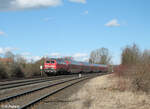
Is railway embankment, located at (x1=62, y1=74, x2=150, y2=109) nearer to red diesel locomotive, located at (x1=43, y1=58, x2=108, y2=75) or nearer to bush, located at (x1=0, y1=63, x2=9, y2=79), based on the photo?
bush, located at (x1=0, y1=63, x2=9, y2=79)

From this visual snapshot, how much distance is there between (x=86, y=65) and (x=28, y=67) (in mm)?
18820

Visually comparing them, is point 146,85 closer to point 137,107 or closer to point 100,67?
point 137,107

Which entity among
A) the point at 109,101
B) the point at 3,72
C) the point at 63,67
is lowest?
the point at 109,101

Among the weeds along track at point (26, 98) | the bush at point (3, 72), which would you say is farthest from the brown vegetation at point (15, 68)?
the weeds along track at point (26, 98)

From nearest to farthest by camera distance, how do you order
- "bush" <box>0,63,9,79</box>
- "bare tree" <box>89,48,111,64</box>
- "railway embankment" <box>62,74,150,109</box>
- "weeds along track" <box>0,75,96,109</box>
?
"railway embankment" <box>62,74,150,109</box>, "weeds along track" <box>0,75,96,109</box>, "bush" <box>0,63,9,79</box>, "bare tree" <box>89,48,111,64</box>

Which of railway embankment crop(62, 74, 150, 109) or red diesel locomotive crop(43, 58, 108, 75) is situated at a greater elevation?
red diesel locomotive crop(43, 58, 108, 75)

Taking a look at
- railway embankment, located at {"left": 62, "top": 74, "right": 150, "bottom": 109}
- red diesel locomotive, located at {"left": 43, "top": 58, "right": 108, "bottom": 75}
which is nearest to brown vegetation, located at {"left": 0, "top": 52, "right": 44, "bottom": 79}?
red diesel locomotive, located at {"left": 43, "top": 58, "right": 108, "bottom": 75}

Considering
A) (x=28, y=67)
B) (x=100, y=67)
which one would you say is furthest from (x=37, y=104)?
(x=100, y=67)

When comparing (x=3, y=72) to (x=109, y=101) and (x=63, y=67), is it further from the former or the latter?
(x=109, y=101)

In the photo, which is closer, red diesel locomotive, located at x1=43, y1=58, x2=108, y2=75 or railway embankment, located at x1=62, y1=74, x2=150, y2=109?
railway embankment, located at x1=62, y1=74, x2=150, y2=109

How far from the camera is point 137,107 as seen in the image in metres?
10.0

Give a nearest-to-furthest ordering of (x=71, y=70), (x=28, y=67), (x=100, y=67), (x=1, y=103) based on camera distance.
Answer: (x=1, y=103), (x=28, y=67), (x=71, y=70), (x=100, y=67)

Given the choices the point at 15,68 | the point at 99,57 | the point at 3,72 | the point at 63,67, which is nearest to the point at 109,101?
the point at 3,72

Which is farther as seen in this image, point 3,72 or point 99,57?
point 99,57
